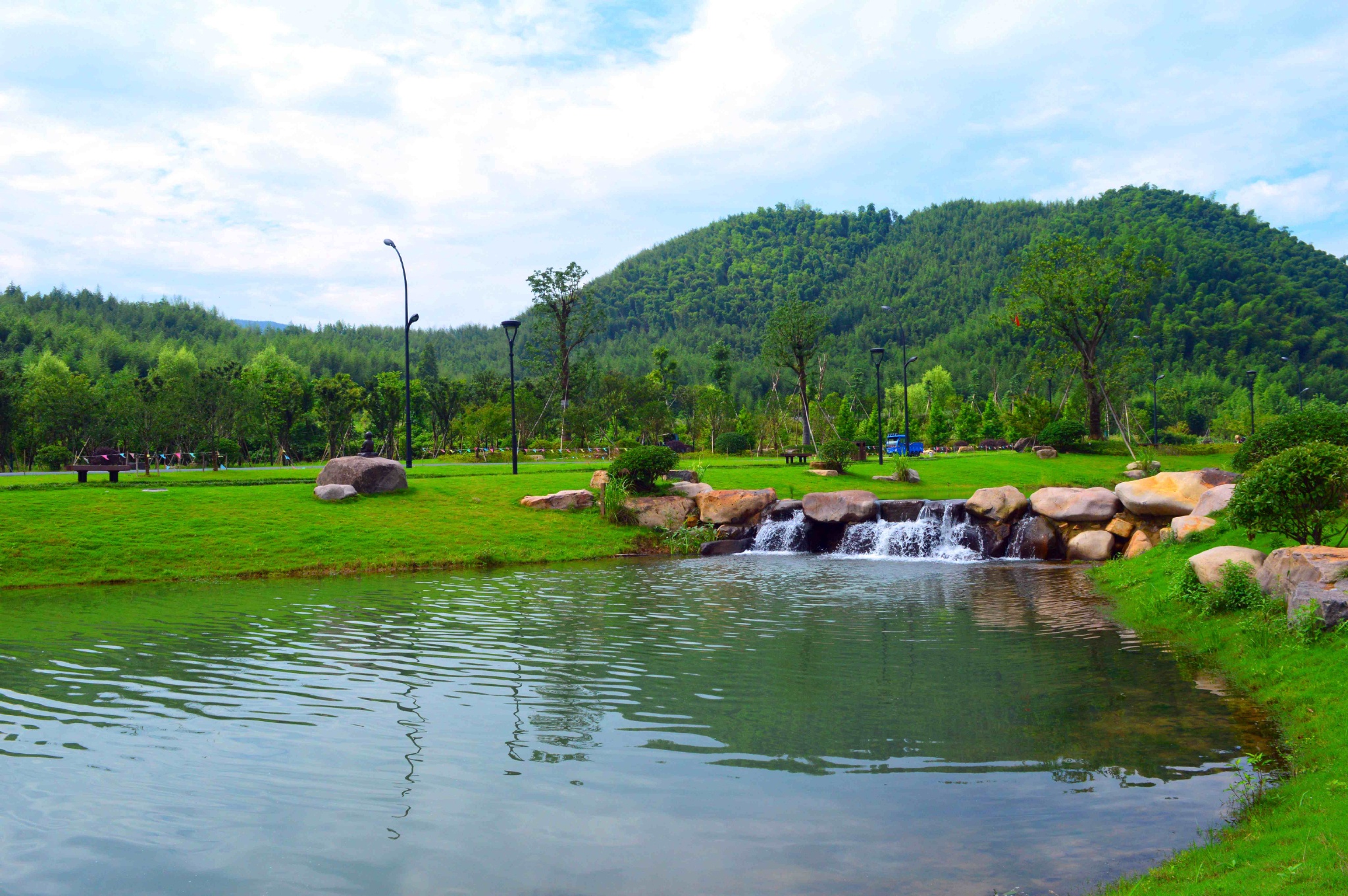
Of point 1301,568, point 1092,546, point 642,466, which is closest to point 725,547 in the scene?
Answer: point 642,466

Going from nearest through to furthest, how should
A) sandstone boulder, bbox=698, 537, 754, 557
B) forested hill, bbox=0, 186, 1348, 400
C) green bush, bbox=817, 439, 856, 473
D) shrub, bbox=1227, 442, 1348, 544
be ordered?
1. shrub, bbox=1227, 442, 1348, 544
2. sandstone boulder, bbox=698, 537, 754, 557
3. green bush, bbox=817, 439, 856, 473
4. forested hill, bbox=0, 186, 1348, 400

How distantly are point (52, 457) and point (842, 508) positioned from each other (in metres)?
52.1

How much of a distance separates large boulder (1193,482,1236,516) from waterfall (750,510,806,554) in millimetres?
11735

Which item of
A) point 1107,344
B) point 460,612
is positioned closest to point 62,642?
point 460,612

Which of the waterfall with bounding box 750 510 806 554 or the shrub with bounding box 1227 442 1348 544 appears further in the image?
the waterfall with bounding box 750 510 806 554

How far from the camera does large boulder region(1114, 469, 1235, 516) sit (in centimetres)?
2184

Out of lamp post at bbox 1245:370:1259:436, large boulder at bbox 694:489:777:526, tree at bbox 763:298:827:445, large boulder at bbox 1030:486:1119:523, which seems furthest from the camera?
lamp post at bbox 1245:370:1259:436

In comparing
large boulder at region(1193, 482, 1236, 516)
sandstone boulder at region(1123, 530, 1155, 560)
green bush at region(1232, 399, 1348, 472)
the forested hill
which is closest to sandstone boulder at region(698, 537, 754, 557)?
sandstone boulder at region(1123, 530, 1155, 560)

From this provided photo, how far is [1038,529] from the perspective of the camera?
24891 millimetres

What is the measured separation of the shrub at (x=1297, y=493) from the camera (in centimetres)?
1275

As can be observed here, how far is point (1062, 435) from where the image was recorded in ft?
164

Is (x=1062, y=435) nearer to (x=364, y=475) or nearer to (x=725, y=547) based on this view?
(x=725, y=547)

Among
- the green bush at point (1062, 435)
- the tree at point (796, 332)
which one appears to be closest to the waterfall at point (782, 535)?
the tree at point (796, 332)

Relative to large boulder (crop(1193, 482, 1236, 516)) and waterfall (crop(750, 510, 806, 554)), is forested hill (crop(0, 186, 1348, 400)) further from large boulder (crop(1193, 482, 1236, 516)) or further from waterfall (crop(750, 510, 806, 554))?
large boulder (crop(1193, 482, 1236, 516))
